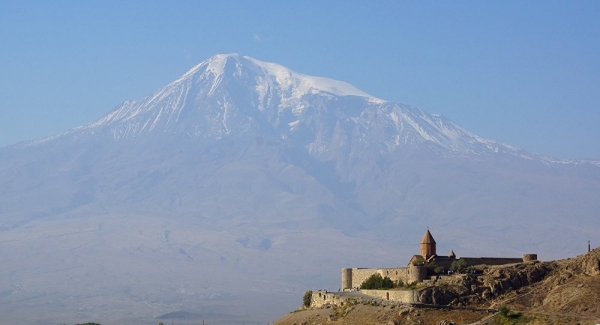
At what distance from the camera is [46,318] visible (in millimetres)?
163000

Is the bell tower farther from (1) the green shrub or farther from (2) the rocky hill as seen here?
(2) the rocky hill

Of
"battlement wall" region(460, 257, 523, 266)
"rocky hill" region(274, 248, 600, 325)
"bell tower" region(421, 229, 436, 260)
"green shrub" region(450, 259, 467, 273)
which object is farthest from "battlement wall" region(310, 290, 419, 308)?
"bell tower" region(421, 229, 436, 260)

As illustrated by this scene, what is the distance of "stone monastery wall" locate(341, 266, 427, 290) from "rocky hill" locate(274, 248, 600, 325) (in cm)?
237

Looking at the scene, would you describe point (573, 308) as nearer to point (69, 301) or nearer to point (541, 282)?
point (541, 282)

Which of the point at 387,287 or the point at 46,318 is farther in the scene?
the point at 46,318

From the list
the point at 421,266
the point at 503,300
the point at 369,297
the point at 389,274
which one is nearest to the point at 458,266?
the point at 421,266

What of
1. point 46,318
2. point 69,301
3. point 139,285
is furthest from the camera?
point 139,285

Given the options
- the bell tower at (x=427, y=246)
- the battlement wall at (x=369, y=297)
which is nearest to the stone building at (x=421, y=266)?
the bell tower at (x=427, y=246)

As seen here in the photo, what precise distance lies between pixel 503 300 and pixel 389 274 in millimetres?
8348

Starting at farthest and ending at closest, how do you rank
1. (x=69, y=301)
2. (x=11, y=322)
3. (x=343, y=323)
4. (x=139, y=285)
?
(x=139, y=285) → (x=69, y=301) → (x=11, y=322) → (x=343, y=323)

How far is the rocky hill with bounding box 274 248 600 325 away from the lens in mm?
48281

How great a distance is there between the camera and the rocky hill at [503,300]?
158 ft

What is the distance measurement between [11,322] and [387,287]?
104494 millimetres

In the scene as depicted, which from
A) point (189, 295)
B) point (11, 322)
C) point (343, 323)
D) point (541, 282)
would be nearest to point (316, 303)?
point (343, 323)
